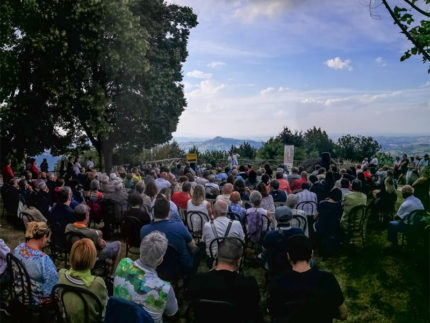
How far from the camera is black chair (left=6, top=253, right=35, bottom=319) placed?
12.4 feet

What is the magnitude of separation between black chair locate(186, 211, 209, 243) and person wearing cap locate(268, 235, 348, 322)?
3.45 meters

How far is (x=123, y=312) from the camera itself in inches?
103

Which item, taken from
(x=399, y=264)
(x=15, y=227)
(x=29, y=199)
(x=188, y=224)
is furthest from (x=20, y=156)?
(x=399, y=264)

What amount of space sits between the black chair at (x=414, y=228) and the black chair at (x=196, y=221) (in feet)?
13.4

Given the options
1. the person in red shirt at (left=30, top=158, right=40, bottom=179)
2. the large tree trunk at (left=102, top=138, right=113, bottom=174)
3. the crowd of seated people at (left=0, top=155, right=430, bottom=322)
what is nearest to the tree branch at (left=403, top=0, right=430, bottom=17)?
the crowd of seated people at (left=0, top=155, right=430, bottom=322)

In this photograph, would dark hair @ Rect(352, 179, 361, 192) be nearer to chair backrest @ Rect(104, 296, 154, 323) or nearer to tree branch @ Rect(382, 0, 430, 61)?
tree branch @ Rect(382, 0, 430, 61)

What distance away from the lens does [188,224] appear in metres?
6.90

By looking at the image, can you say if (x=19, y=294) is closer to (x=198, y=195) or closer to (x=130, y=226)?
(x=130, y=226)

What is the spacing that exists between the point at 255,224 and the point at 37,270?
12.2 ft

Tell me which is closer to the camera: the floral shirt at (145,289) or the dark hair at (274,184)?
the floral shirt at (145,289)

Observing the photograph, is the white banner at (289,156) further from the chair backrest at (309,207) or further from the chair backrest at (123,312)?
the chair backrest at (123,312)

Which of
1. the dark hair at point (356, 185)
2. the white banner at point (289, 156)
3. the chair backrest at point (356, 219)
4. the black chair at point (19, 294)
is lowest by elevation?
the black chair at point (19, 294)

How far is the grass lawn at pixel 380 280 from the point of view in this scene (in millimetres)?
5270

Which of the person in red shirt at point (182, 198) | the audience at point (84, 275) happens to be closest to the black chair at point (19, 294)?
the audience at point (84, 275)
